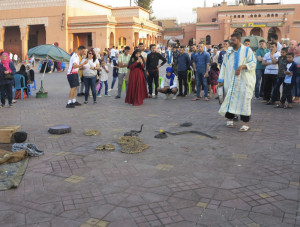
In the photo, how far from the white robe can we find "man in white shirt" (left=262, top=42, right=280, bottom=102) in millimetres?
3235

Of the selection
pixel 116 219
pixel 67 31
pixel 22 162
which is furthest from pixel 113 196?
pixel 67 31

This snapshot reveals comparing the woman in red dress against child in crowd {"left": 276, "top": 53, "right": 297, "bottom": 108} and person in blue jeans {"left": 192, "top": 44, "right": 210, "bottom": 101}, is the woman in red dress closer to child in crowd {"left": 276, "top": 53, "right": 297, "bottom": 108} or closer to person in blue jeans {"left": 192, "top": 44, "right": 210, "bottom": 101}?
person in blue jeans {"left": 192, "top": 44, "right": 210, "bottom": 101}

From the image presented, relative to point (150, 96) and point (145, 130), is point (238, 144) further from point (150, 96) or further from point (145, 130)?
point (150, 96)

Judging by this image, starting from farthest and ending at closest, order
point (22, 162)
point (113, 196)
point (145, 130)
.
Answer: point (145, 130), point (22, 162), point (113, 196)

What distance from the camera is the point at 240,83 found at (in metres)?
6.18

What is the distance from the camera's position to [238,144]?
535 cm

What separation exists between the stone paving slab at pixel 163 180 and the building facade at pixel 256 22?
38.5 meters

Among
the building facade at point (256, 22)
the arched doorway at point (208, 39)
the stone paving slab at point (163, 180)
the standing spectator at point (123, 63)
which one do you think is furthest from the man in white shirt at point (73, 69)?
the arched doorway at point (208, 39)

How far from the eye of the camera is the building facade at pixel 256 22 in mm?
43969

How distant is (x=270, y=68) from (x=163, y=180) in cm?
662

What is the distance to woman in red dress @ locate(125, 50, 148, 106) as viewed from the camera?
31.1ft

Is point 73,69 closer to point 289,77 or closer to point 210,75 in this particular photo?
point 210,75

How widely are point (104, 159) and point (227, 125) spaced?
3030 millimetres

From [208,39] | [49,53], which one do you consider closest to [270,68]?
[49,53]
